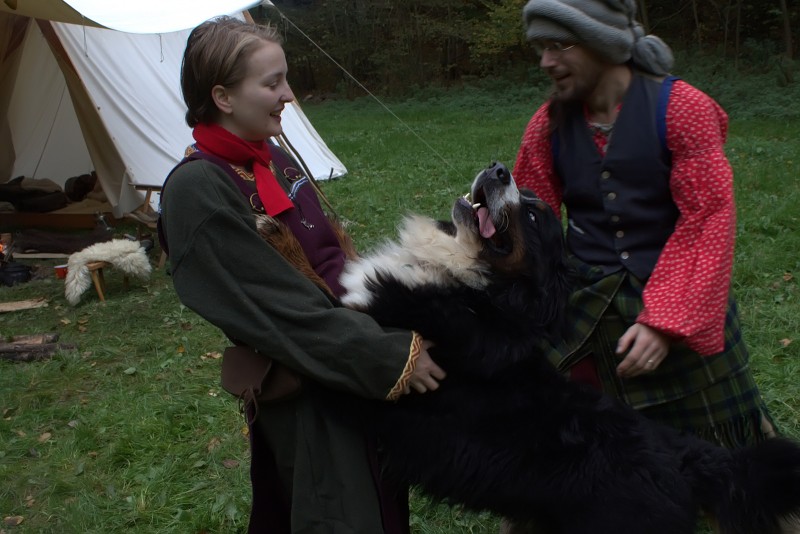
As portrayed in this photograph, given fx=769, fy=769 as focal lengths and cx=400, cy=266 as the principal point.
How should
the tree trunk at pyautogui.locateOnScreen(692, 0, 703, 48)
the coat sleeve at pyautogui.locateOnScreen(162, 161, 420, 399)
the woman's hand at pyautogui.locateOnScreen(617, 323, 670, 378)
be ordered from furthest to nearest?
the tree trunk at pyautogui.locateOnScreen(692, 0, 703, 48)
the woman's hand at pyautogui.locateOnScreen(617, 323, 670, 378)
the coat sleeve at pyautogui.locateOnScreen(162, 161, 420, 399)

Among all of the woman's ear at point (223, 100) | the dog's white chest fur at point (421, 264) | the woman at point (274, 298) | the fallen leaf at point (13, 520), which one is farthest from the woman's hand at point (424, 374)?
the fallen leaf at point (13, 520)

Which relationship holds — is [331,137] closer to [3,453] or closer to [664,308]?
[3,453]

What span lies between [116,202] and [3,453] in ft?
17.6

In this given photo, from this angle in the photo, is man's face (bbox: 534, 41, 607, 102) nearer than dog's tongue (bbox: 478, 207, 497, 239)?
Yes

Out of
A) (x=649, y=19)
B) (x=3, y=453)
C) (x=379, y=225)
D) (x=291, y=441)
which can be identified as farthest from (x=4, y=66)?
(x=649, y=19)

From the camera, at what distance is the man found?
7.13 ft

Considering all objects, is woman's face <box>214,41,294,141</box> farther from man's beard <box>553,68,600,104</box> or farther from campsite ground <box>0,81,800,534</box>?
campsite ground <box>0,81,800,534</box>

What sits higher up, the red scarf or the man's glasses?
the man's glasses

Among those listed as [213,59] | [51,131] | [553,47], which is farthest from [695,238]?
[51,131]

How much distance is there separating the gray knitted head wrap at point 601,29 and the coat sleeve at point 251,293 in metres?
1.05

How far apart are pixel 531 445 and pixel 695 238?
749 mm

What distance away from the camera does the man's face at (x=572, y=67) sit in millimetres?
2307

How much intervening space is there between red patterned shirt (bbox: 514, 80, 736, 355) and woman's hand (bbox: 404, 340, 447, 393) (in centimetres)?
60

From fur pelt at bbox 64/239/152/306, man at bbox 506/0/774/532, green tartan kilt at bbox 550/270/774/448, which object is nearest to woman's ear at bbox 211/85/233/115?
man at bbox 506/0/774/532
